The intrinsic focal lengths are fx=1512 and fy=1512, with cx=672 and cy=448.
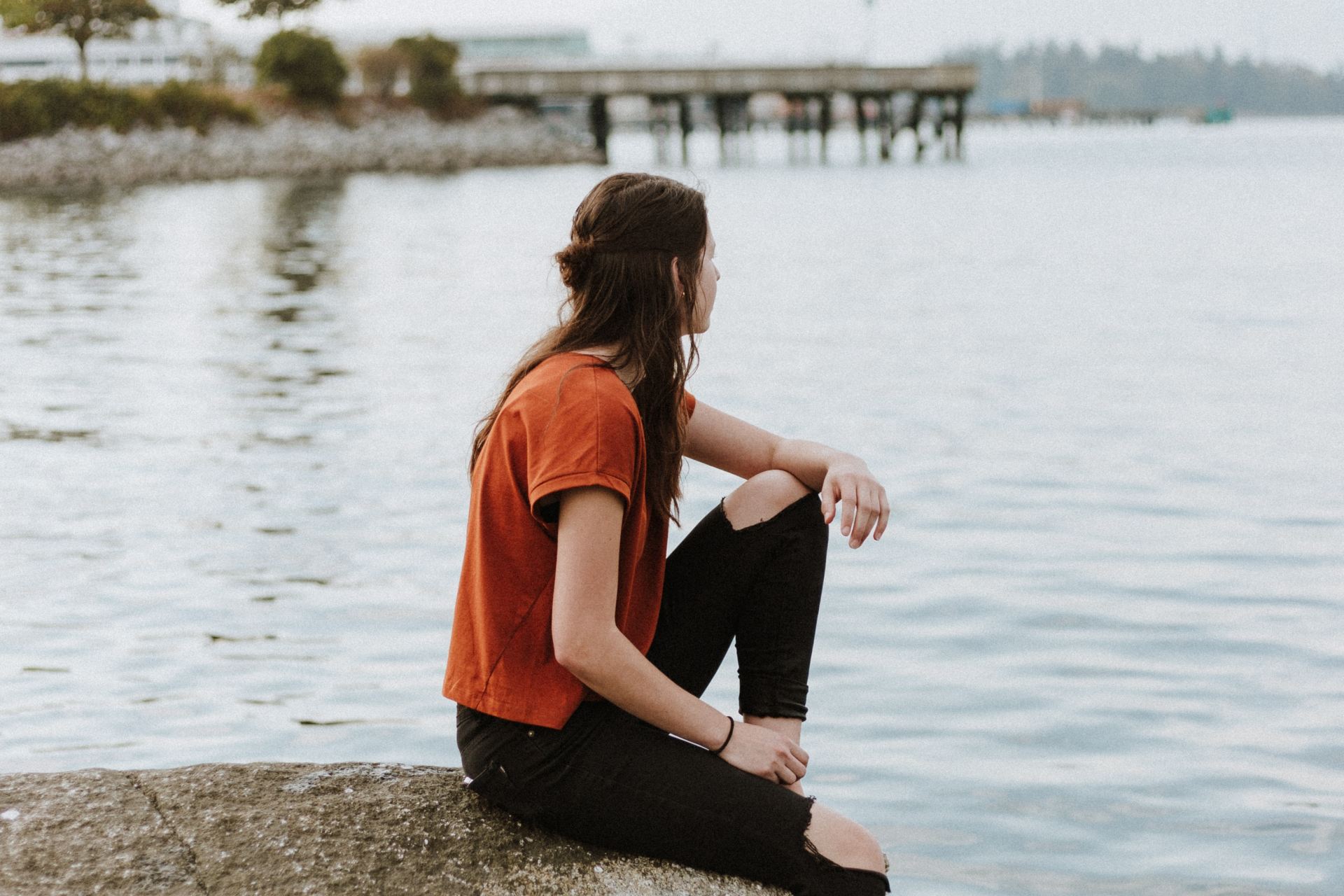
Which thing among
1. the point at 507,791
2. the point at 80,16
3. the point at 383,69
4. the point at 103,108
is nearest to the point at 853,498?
the point at 507,791

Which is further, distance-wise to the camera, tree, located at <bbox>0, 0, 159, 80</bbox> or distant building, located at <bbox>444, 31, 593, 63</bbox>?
distant building, located at <bbox>444, 31, 593, 63</bbox>

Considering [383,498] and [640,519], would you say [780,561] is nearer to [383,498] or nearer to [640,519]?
[640,519]

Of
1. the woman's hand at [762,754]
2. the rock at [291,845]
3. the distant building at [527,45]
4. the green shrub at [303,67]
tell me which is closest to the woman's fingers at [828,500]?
the woman's hand at [762,754]

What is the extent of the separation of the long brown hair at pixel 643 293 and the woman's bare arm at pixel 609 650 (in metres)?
0.22

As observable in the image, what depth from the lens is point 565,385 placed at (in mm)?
2389

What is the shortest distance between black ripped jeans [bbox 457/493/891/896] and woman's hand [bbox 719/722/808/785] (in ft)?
0.14

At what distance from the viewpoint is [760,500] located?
276 cm

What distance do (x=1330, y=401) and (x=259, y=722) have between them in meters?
8.46

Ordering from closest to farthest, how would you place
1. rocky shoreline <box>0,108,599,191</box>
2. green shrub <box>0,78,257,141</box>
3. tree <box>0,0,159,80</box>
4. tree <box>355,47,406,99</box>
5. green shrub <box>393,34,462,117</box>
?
rocky shoreline <box>0,108,599,191</box> < green shrub <box>0,78,257,141</box> < tree <box>0,0,159,80</box> < green shrub <box>393,34,462,117</box> < tree <box>355,47,406,99</box>

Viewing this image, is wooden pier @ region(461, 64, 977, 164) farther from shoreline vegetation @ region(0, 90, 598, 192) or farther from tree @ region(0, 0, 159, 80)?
tree @ region(0, 0, 159, 80)

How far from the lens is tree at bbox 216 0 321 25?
61.1 metres

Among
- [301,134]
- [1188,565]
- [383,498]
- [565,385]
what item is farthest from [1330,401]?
[301,134]

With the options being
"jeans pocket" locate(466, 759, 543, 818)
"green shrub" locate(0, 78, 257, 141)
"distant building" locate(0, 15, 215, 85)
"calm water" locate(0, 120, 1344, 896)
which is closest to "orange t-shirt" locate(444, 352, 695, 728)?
"jeans pocket" locate(466, 759, 543, 818)

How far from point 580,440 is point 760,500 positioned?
21.3 inches
